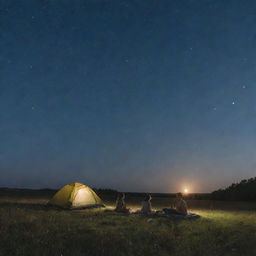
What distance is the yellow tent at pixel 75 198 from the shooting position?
2522 cm

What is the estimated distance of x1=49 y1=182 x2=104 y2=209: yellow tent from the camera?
2522 centimetres

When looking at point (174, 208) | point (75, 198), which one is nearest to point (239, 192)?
point (174, 208)

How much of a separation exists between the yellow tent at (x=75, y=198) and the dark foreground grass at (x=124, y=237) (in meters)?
6.98

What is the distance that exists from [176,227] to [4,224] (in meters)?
7.40

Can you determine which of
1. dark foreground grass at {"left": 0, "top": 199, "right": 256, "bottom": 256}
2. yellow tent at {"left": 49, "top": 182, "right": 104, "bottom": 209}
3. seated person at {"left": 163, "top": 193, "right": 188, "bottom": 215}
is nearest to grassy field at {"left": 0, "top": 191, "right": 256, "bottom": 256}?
dark foreground grass at {"left": 0, "top": 199, "right": 256, "bottom": 256}

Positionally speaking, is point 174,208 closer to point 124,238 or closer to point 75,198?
point 75,198

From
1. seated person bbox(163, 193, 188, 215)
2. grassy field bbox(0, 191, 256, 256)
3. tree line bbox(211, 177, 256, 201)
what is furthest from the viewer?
tree line bbox(211, 177, 256, 201)

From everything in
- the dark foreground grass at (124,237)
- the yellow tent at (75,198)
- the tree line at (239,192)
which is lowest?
the dark foreground grass at (124,237)

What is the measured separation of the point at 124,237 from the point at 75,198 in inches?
472

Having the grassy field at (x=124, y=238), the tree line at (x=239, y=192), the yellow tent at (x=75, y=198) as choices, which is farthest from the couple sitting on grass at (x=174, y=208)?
the tree line at (x=239, y=192)

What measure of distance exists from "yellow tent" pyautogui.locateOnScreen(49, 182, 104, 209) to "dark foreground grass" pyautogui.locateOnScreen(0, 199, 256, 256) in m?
6.98

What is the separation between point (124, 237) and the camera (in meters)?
14.0

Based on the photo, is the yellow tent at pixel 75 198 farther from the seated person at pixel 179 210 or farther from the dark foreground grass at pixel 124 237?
the dark foreground grass at pixel 124 237

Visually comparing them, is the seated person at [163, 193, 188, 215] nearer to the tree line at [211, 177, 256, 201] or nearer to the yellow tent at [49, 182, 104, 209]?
the yellow tent at [49, 182, 104, 209]
